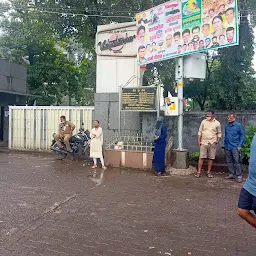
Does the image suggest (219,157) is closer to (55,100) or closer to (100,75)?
(100,75)

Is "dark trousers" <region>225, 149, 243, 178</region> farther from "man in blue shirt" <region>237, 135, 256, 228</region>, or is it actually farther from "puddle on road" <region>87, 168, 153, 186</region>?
"man in blue shirt" <region>237, 135, 256, 228</region>

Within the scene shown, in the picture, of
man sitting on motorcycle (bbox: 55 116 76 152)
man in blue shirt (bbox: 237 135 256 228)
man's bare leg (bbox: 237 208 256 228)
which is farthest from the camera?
man sitting on motorcycle (bbox: 55 116 76 152)

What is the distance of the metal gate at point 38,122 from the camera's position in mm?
11250

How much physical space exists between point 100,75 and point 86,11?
4.63 meters

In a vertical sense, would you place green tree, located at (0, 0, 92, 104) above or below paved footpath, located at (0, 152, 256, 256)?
above

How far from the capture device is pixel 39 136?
1212cm

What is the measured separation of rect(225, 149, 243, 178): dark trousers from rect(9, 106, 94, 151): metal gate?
5.20 metres

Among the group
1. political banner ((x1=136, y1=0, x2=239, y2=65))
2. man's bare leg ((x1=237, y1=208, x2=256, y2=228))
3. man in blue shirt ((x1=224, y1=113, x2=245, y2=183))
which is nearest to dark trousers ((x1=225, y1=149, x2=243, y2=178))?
man in blue shirt ((x1=224, y1=113, x2=245, y2=183))

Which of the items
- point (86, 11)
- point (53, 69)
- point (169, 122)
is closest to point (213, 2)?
point (169, 122)

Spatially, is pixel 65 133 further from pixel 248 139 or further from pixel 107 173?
pixel 248 139

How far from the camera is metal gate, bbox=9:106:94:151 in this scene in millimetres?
11250

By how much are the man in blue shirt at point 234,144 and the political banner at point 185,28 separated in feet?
6.23

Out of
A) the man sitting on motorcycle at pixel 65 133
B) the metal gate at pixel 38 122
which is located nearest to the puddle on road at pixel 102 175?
the man sitting on motorcycle at pixel 65 133

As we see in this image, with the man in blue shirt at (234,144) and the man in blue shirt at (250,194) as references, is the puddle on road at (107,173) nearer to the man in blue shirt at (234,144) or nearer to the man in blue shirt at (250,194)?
the man in blue shirt at (234,144)
